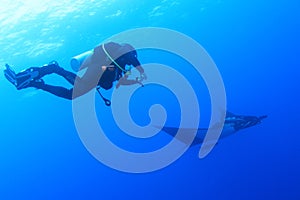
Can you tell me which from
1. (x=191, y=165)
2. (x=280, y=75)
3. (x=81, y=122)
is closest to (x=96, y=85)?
(x=81, y=122)

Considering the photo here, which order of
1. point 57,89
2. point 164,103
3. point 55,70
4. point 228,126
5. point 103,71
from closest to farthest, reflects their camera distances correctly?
point 103,71 → point 57,89 → point 55,70 → point 228,126 → point 164,103

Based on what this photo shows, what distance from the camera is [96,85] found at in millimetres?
5977

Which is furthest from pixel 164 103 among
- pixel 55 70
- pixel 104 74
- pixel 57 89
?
pixel 104 74

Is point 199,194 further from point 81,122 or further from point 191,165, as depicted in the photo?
point 81,122

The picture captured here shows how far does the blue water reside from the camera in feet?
54.2

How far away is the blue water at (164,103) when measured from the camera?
1652 centimetres

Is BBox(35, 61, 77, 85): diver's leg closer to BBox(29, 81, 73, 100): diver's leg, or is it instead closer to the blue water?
BBox(29, 81, 73, 100): diver's leg

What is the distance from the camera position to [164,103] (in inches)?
1346

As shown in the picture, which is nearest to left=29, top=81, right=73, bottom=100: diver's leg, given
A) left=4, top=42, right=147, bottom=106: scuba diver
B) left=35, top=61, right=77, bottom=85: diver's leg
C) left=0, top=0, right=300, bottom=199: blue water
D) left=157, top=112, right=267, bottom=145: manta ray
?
left=4, top=42, right=147, bottom=106: scuba diver

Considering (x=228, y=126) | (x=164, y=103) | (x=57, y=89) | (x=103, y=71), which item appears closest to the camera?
(x=103, y=71)

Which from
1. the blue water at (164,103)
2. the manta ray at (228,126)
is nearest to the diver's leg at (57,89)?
the manta ray at (228,126)

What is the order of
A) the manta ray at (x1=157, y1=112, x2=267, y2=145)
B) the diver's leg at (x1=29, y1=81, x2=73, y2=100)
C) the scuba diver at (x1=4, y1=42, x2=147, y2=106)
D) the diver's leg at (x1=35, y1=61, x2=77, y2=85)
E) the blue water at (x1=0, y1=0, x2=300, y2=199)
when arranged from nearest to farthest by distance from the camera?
the scuba diver at (x1=4, y1=42, x2=147, y2=106), the diver's leg at (x1=35, y1=61, x2=77, y2=85), the diver's leg at (x1=29, y1=81, x2=73, y2=100), the manta ray at (x1=157, y1=112, x2=267, y2=145), the blue water at (x1=0, y1=0, x2=300, y2=199)

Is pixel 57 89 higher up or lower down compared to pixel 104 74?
higher up

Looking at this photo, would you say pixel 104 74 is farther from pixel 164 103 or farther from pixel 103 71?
pixel 164 103
